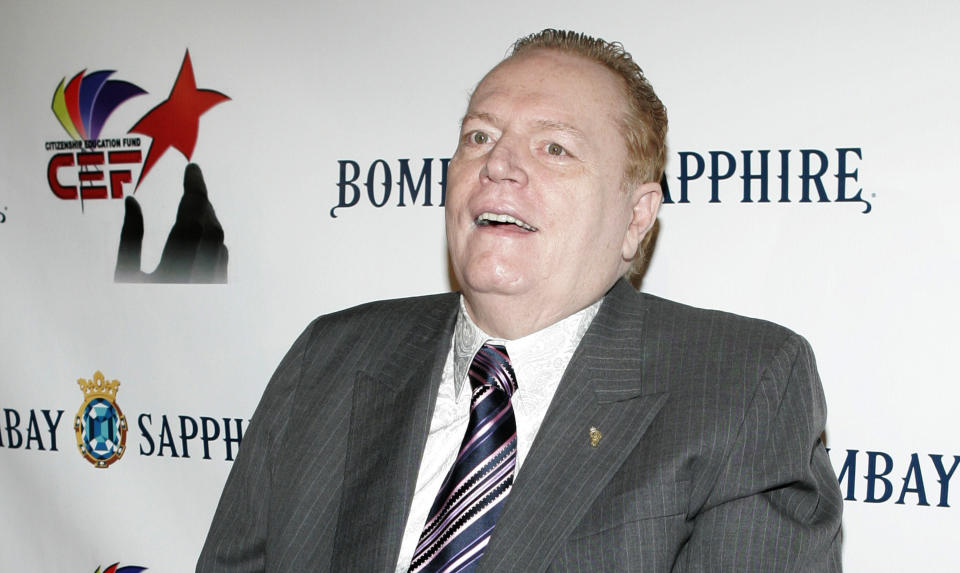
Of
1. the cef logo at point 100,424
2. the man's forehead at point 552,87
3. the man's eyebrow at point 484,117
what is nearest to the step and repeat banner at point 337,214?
the cef logo at point 100,424

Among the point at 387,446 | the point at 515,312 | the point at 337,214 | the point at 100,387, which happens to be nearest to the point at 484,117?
the point at 515,312

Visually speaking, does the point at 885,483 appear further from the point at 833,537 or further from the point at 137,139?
the point at 137,139

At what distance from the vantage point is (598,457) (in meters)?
1.27

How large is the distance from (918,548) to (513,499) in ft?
3.16

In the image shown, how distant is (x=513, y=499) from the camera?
4.11 ft

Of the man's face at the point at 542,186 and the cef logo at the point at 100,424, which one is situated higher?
the man's face at the point at 542,186

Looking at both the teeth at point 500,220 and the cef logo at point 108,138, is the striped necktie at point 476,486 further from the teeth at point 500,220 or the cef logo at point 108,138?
the cef logo at point 108,138

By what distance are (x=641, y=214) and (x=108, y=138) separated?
148 cm

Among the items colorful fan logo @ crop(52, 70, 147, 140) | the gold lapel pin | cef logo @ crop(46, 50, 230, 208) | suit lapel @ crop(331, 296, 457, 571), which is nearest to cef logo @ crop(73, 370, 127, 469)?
cef logo @ crop(46, 50, 230, 208)

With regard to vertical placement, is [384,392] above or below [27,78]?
below

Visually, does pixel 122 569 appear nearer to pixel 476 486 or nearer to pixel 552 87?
pixel 476 486

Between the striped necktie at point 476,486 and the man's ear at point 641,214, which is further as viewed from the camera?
the man's ear at point 641,214

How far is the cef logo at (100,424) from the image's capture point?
221 centimetres

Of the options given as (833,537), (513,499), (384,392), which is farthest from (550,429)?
(833,537)
